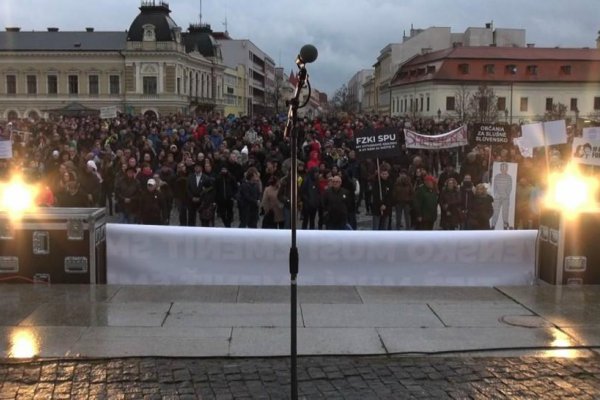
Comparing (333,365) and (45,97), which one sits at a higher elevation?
(45,97)

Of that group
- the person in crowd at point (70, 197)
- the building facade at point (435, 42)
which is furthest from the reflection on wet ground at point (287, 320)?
the building facade at point (435, 42)

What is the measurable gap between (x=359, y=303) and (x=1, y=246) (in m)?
4.61

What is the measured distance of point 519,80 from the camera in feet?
267

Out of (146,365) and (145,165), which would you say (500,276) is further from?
(145,165)

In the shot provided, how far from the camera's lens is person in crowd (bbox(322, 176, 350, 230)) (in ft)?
39.9

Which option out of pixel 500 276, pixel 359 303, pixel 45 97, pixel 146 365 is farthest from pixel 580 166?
pixel 45 97

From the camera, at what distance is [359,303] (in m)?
8.12

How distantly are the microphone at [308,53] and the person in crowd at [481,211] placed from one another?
8401mm

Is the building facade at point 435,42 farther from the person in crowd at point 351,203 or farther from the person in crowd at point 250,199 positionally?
the person in crowd at point 250,199

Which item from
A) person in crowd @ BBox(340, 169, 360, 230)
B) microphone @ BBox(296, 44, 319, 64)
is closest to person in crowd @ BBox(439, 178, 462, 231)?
person in crowd @ BBox(340, 169, 360, 230)

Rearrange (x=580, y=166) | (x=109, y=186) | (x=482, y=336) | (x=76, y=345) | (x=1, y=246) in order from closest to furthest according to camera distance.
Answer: (x=76, y=345), (x=482, y=336), (x=1, y=246), (x=580, y=166), (x=109, y=186)

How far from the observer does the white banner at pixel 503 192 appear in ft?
43.1

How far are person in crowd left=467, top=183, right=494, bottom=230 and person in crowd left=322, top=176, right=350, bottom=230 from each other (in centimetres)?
238

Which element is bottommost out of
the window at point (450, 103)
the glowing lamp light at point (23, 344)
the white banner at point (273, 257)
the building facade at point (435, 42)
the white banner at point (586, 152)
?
the glowing lamp light at point (23, 344)
